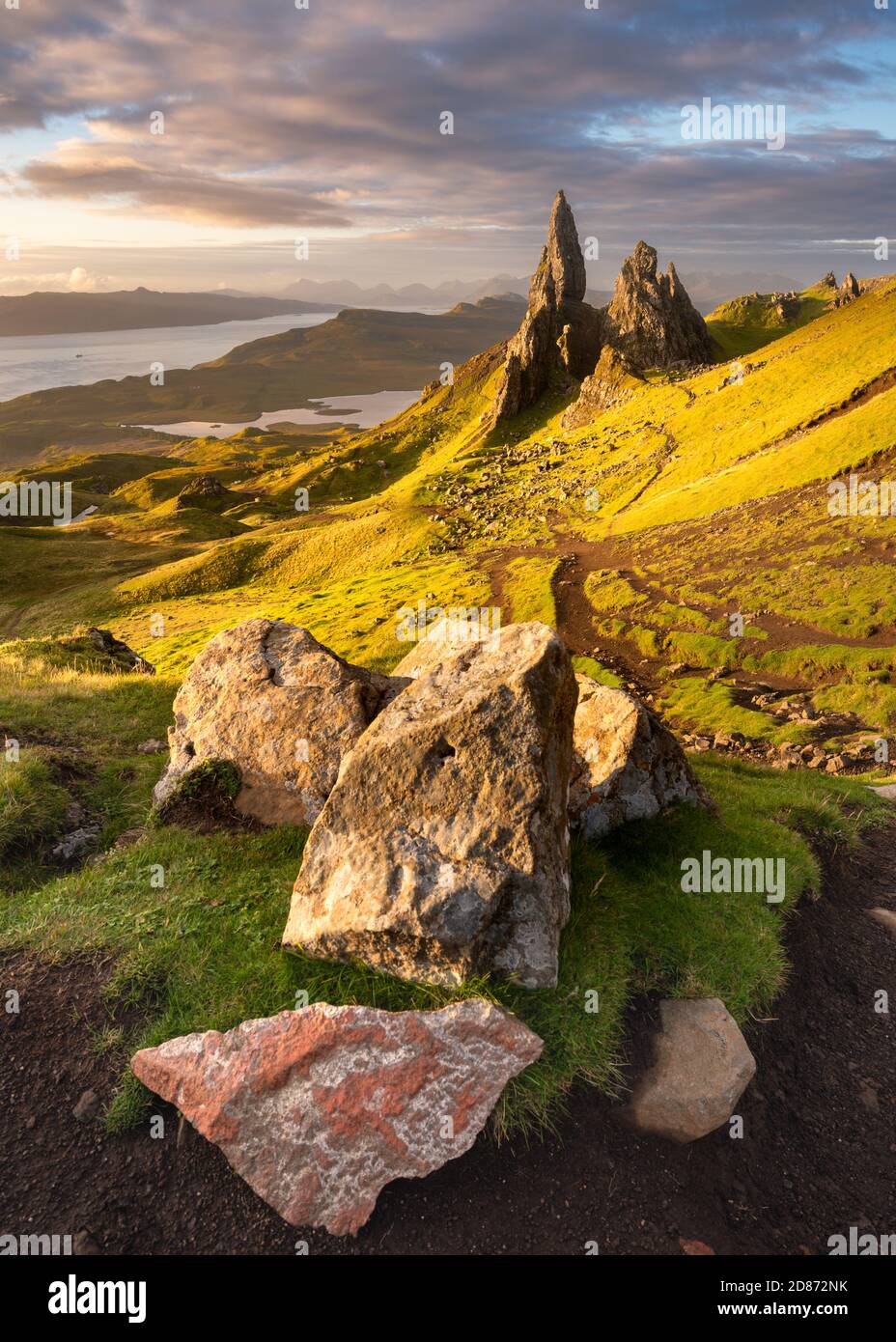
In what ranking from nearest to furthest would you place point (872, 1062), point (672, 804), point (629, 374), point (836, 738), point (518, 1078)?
point (518, 1078)
point (872, 1062)
point (672, 804)
point (836, 738)
point (629, 374)

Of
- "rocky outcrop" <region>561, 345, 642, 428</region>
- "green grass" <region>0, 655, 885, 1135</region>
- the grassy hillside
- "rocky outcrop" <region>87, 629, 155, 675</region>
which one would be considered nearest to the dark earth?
"green grass" <region>0, 655, 885, 1135</region>

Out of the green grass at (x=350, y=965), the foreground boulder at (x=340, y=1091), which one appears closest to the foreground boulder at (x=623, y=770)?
the green grass at (x=350, y=965)

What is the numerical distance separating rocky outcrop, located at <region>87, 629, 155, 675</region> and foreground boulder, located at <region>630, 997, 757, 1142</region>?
115ft

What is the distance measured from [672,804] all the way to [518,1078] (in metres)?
8.05

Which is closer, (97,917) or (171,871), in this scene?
(97,917)

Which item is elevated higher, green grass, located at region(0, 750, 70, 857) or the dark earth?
green grass, located at region(0, 750, 70, 857)

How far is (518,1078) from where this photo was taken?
1030cm

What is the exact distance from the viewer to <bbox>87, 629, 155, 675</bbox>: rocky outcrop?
134 feet

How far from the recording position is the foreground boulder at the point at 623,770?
15.9m

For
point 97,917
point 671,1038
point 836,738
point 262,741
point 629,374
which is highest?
point 629,374

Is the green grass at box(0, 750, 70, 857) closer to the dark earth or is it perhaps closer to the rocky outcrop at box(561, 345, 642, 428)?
the dark earth

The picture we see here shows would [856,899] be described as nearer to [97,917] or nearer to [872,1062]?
[872,1062]

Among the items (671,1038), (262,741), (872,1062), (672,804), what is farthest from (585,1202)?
(262,741)
